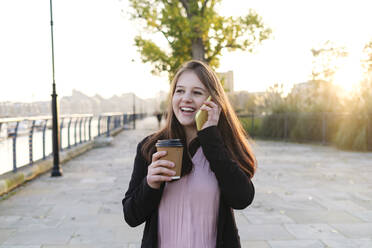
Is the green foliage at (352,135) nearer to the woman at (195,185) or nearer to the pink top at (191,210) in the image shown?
the woman at (195,185)

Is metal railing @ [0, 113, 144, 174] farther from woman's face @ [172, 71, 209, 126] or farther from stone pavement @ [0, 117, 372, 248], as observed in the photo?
woman's face @ [172, 71, 209, 126]

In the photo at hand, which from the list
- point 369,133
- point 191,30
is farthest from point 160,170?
point 191,30

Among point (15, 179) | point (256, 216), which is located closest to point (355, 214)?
point (256, 216)

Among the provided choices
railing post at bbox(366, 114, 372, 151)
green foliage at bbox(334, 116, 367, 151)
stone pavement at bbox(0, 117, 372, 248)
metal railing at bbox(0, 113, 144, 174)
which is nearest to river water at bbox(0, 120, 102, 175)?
metal railing at bbox(0, 113, 144, 174)

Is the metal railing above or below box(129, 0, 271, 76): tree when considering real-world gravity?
below

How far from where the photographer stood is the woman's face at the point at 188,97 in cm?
170

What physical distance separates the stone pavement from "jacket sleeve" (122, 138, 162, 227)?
191cm

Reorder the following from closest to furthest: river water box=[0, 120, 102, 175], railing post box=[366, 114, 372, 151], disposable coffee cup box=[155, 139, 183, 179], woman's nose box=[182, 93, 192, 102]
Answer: disposable coffee cup box=[155, 139, 183, 179], woman's nose box=[182, 93, 192, 102], river water box=[0, 120, 102, 175], railing post box=[366, 114, 372, 151]

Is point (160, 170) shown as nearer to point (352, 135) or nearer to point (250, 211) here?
point (250, 211)

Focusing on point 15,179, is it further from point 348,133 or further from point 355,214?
point 348,133

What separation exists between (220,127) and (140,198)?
0.53 metres

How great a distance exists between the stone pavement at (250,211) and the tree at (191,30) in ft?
34.8

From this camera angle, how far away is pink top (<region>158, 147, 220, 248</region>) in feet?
5.29

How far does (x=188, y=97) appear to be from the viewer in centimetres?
170
